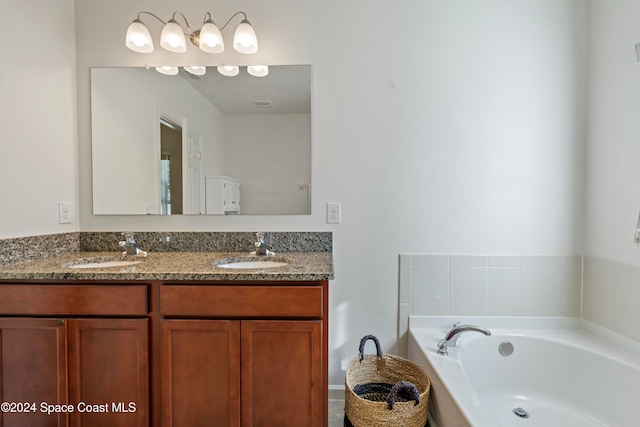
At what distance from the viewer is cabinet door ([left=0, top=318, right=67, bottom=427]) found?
1308 millimetres

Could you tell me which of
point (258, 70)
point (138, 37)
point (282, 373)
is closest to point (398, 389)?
point (282, 373)

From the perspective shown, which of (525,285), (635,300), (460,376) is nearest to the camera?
(460,376)

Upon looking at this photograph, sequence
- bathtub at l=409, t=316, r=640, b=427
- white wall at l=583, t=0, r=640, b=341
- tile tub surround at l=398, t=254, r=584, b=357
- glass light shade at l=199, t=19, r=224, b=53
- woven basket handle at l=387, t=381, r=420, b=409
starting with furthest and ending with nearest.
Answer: tile tub surround at l=398, t=254, r=584, b=357 < glass light shade at l=199, t=19, r=224, b=53 < white wall at l=583, t=0, r=640, b=341 < bathtub at l=409, t=316, r=640, b=427 < woven basket handle at l=387, t=381, r=420, b=409

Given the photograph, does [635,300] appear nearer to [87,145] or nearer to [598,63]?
[598,63]

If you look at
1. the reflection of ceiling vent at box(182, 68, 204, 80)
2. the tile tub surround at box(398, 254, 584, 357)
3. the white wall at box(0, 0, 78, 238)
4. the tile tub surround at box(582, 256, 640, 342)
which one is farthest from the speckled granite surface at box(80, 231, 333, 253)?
the tile tub surround at box(582, 256, 640, 342)

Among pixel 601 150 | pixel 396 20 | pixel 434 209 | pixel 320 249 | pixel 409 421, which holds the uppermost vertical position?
pixel 396 20

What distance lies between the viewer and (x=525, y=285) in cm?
183

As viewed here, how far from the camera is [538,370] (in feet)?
5.45

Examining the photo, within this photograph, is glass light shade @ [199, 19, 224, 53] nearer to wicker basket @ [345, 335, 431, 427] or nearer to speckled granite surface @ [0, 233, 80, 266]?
speckled granite surface @ [0, 233, 80, 266]

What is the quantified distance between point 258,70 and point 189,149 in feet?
2.01

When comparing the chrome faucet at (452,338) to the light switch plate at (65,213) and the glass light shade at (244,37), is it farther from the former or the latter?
the light switch plate at (65,213)

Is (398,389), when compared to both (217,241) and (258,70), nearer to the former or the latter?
(217,241)

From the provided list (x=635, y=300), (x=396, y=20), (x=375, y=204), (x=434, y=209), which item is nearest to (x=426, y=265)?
→ (x=434, y=209)

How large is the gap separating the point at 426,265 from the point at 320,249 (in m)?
0.62
